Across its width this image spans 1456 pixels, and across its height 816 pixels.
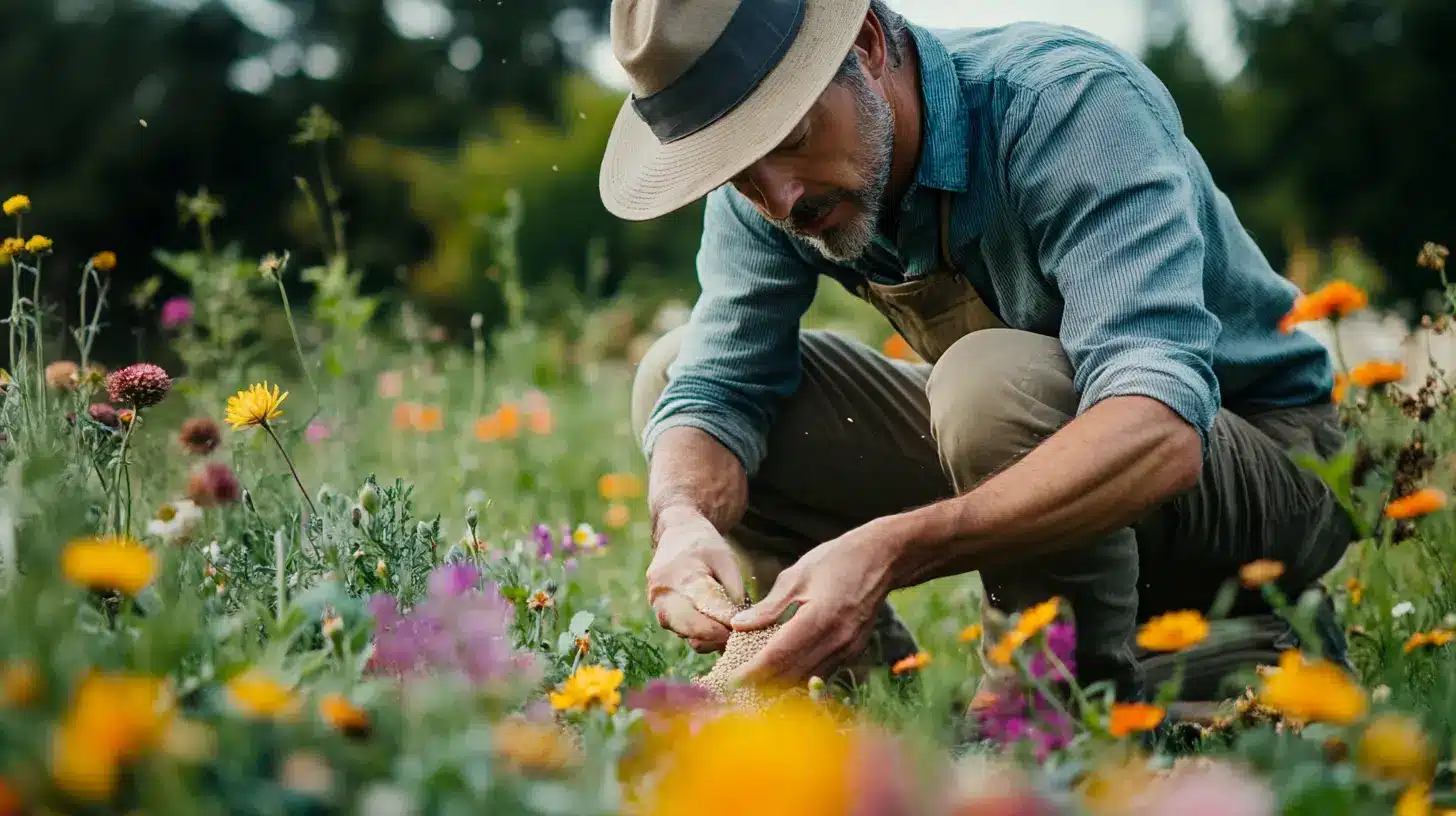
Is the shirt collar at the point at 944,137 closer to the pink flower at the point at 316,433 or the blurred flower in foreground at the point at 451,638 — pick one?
the blurred flower in foreground at the point at 451,638

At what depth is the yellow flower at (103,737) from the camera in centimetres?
78

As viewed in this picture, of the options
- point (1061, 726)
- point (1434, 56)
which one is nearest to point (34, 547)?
point (1061, 726)

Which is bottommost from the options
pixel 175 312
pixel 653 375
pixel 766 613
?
pixel 175 312

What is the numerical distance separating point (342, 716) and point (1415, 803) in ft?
2.67

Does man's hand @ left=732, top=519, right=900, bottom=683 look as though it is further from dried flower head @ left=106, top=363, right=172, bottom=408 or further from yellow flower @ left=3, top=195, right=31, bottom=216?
yellow flower @ left=3, top=195, right=31, bottom=216

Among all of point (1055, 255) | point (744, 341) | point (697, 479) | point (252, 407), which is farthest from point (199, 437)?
point (1055, 255)

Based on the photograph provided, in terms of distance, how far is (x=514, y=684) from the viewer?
1029mm

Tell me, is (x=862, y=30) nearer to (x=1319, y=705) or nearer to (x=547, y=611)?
(x=547, y=611)

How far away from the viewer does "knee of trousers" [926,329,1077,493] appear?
185 centimetres

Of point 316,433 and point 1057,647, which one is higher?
point 1057,647

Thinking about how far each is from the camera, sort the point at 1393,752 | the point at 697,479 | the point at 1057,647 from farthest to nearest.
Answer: the point at 697,479, the point at 1057,647, the point at 1393,752

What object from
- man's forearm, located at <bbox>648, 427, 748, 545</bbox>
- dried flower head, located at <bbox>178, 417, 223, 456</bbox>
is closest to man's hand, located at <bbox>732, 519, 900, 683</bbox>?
man's forearm, located at <bbox>648, 427, 748, 545</bbox>

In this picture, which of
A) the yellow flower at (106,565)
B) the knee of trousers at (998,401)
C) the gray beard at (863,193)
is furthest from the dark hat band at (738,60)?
the yellow flower at (106,565)

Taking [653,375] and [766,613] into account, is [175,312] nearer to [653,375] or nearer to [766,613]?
[653,375]
